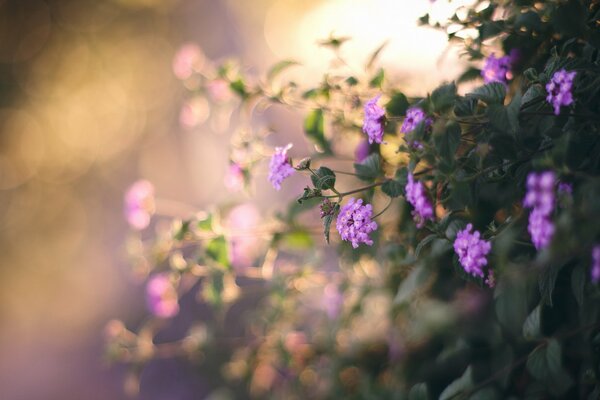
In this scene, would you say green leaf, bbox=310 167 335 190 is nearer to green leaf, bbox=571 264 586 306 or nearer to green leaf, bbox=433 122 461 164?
green leaf, bbox=433 122 461 164

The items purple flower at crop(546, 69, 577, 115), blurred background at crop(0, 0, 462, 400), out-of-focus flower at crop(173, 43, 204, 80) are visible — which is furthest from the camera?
blurred background at crop(0, 0, 462, 400)

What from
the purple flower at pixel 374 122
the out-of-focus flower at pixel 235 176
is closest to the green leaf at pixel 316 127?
the out-of-focus flower at pixel 235 176

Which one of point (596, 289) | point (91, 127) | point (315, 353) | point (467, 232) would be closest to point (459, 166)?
point (467, 232)

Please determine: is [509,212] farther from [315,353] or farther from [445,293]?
[315,353]

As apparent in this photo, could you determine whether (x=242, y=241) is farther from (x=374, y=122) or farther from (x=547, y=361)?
(x=547, y=361)

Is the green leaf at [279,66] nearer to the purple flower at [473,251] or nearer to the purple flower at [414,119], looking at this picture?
the purple flower at [414,119]

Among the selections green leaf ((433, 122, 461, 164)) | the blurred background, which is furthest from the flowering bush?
the blurred background

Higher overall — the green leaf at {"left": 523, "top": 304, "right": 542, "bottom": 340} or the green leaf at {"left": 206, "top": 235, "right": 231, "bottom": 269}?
the green leaf at {"left": 523, "top": 304, "right": 542, "bottom": 340}
